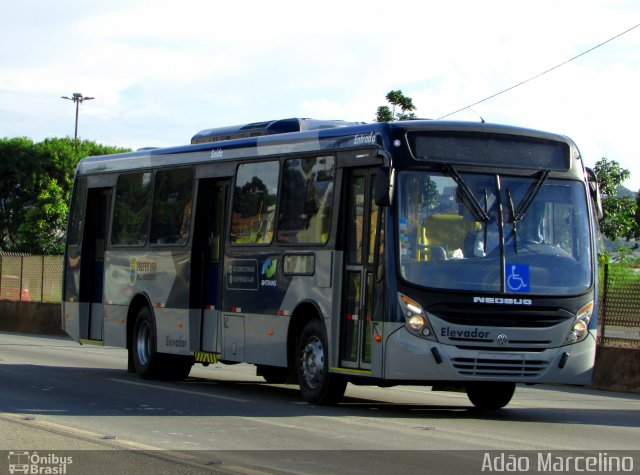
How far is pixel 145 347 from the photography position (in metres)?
18.4

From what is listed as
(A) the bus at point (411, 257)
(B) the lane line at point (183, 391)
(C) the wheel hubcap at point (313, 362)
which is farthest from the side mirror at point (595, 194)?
(B) the lane line at point (183, 391)

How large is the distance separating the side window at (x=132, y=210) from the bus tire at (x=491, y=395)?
607 cm

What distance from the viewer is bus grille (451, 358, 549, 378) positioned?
42.3ft

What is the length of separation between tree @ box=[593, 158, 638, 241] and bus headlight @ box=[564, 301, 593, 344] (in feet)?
72.5

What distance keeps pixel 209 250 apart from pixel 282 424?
5.25 m

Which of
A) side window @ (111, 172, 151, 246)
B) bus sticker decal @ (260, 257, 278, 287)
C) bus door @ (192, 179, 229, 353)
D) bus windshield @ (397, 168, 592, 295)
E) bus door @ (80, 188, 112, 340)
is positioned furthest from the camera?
bus door @ (80, 188, 112, 340)

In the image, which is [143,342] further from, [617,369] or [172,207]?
[617,369]

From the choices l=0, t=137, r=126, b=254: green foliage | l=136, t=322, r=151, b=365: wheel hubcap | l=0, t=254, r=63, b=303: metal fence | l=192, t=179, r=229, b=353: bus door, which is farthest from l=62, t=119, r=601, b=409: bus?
l=0, t=137, r=126, b=254: green foliage

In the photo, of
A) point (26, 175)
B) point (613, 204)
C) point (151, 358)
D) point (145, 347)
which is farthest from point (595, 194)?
point (26, 175)

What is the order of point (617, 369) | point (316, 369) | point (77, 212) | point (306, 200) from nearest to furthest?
point (316, 369) < point (306, 200) < point (617, 369) < point (77, 212)

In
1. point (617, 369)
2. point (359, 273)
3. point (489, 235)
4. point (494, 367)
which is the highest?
point (489, 235)

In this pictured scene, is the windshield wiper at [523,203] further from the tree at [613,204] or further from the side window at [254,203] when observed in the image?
the tree at [613,204]

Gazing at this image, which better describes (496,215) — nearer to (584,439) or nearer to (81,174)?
(584,439)

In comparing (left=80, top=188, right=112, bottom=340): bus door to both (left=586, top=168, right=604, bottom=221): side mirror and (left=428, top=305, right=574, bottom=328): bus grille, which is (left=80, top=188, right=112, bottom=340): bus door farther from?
(left=586, top=168, right=604, bottom=221): side mirror
